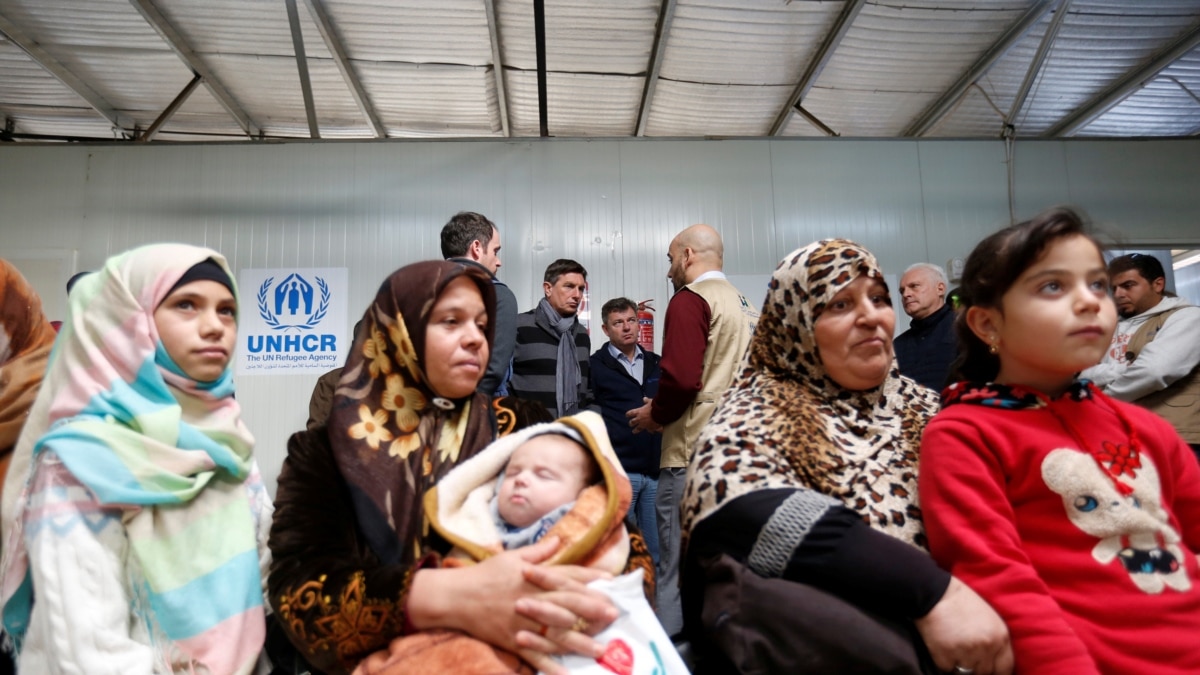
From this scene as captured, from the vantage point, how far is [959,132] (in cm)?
586

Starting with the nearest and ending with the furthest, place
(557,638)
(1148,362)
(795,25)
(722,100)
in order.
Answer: (557,638) < (1148,362) < (795,25) < (722,100)

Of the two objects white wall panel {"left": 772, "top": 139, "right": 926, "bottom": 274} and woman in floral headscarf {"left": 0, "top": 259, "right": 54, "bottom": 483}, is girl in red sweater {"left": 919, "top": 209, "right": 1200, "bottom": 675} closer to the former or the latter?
woman in floral headscarf {"left": 0, "top": 259, "right": 54, "bottom": 483}

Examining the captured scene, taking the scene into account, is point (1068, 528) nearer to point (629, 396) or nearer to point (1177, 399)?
point (1177, 399)

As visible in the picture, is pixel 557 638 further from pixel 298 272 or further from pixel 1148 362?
pixel 298 272

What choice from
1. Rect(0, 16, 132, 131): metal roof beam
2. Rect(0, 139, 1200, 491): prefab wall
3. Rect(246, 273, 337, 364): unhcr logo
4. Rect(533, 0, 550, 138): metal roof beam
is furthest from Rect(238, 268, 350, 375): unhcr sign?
Rect(533, 0, 550, 138): metal roof beam

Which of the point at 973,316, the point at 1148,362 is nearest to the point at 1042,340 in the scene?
the point at 973,316

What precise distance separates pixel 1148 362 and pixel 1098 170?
364cm

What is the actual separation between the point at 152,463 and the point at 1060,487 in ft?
5.39

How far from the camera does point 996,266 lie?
1465 mm

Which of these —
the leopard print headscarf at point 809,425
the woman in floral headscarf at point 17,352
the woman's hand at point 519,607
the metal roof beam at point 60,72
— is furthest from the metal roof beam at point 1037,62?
the metal roof beam at point 60,72

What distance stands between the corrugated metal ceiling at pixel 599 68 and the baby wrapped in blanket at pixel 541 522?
11.8 ft

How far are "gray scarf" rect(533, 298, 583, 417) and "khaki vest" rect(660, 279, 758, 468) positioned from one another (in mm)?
716

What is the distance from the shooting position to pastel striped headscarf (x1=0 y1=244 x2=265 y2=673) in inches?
51.6

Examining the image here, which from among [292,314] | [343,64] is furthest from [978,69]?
[292,314]
